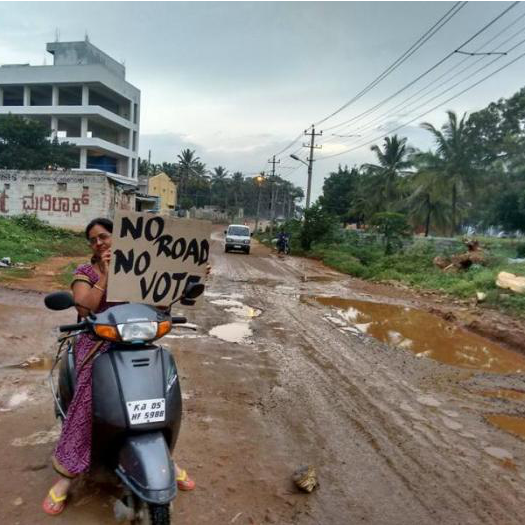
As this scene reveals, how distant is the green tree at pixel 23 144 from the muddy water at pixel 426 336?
106 ft

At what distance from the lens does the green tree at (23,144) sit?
34.8 meters

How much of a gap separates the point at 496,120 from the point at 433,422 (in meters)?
36.4

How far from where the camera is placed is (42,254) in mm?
15547

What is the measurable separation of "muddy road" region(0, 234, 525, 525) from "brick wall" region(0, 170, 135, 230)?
50.0ft

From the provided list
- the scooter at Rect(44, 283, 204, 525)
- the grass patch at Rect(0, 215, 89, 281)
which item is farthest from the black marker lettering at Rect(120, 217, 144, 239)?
the grass patch at Rect(0, 215, 89, 281)

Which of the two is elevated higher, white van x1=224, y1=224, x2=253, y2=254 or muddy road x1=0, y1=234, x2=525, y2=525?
white van x1=224, y1=224, x2=253, y2=254

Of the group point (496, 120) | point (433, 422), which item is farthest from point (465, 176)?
point (433, 422)

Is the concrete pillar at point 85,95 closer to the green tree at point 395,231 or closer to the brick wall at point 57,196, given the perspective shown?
the brick wall at point 57,196

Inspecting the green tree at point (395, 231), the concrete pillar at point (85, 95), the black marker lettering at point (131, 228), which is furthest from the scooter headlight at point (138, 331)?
the concrete pillar at point (85, 95)

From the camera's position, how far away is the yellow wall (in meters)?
51.8

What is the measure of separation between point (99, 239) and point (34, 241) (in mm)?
17024

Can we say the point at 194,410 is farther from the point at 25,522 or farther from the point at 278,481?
the point at 25,522

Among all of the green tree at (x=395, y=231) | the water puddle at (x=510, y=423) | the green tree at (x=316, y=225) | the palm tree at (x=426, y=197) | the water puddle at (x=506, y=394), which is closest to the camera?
the water puddle at (x=510, y=423)

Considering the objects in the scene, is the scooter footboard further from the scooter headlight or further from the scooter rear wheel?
the scooter headlight
